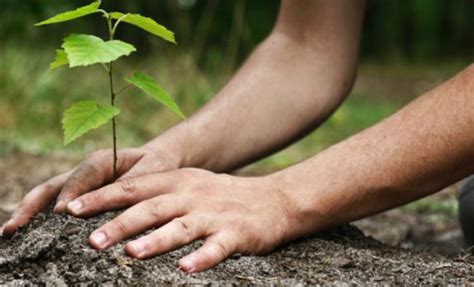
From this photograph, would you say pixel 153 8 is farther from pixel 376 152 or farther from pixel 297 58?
A: pixel 376 152

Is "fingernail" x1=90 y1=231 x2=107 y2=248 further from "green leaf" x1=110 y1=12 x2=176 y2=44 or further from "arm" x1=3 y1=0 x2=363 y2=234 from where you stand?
"arm" x1=3 y1=0 x2=363 y2=234

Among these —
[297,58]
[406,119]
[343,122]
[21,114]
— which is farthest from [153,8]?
[406,119]

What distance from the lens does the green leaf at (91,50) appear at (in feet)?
4.83

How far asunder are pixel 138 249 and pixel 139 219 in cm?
7

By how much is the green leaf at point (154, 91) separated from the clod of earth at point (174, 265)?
0.28m

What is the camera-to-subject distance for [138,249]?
5.29ft

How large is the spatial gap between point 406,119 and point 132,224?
63cm

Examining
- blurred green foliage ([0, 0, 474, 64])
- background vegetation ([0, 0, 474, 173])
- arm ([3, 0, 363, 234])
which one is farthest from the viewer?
blurred green foliage ([0, 0, 474, 64])

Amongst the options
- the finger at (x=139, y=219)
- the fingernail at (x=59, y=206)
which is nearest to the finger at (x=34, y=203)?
the fingernail at (x=59, y=206)

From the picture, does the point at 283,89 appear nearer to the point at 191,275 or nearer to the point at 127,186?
the point at 127,186

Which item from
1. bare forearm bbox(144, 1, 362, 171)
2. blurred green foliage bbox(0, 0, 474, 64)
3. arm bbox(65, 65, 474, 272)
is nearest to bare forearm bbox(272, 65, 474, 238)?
arm bbox(65, 65, 474, 272)

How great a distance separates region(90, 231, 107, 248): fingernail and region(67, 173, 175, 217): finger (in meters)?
0.11

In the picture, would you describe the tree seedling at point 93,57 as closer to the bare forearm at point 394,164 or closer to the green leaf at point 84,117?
the green leaf at point 84,117

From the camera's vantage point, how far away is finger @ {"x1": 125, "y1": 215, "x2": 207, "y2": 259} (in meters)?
1.62
